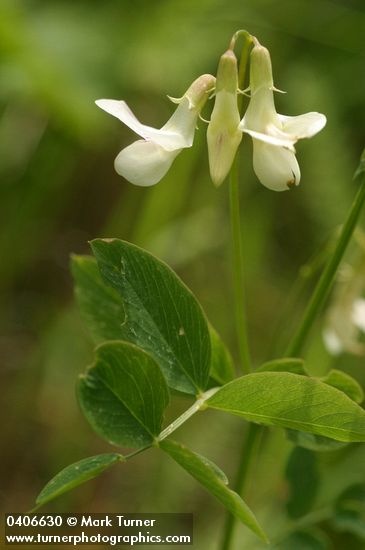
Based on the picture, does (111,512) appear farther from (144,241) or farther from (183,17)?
(183,17)

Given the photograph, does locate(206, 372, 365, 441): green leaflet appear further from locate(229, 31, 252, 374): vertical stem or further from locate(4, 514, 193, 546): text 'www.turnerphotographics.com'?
locate(4, 514, 193, 546): text 'www.turnerphotographics.com'

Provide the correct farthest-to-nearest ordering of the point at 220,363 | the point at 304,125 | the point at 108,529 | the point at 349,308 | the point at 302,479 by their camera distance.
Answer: the point at 108,529
the point at 349,308
the point at 302,479
the point at 220,363
the point at 304,125

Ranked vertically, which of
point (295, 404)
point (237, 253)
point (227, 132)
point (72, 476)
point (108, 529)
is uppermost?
A: point (227, 132)

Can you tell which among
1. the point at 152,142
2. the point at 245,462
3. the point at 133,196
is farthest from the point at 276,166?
the point at 133,196

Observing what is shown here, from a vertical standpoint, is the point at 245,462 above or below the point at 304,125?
below

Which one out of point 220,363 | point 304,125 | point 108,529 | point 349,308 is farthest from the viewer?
point 108,529

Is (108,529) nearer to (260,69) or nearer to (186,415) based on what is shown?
(186,415)

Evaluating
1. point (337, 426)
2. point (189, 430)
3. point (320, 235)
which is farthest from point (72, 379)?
point (337, 426)
